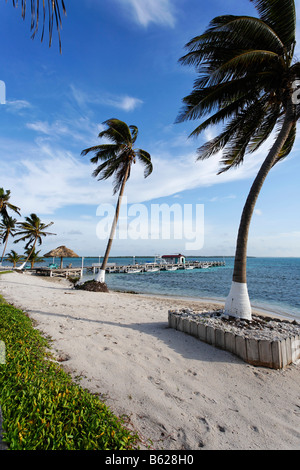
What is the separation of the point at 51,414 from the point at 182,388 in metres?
1.99

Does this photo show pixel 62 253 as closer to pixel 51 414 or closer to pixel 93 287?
pixel 93 287

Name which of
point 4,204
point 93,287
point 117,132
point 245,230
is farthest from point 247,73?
point 4,204

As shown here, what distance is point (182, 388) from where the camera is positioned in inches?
134

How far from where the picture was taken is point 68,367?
3.66 metres

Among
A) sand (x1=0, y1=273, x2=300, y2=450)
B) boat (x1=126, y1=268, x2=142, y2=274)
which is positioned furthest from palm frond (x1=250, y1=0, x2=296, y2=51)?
boat (x1=126, y1=268, x2=142, y2=274)

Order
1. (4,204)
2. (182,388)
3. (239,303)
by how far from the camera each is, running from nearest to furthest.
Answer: (182,388) → (239,303) → (4,204)

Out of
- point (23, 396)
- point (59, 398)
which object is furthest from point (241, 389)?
point (23, 396)

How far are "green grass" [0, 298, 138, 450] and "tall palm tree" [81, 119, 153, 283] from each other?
471 inches

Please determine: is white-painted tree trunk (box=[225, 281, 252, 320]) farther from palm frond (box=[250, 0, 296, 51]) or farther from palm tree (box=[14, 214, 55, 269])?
palm tree (box=[14, 214, 55, 269])

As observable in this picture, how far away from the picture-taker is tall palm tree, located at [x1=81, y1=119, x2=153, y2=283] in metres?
15.1

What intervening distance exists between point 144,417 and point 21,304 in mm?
7200

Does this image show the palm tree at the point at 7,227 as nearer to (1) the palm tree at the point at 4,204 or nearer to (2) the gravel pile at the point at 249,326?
(1) the palm tree at the point at 4,204

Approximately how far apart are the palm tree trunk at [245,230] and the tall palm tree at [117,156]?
10.2 meters
